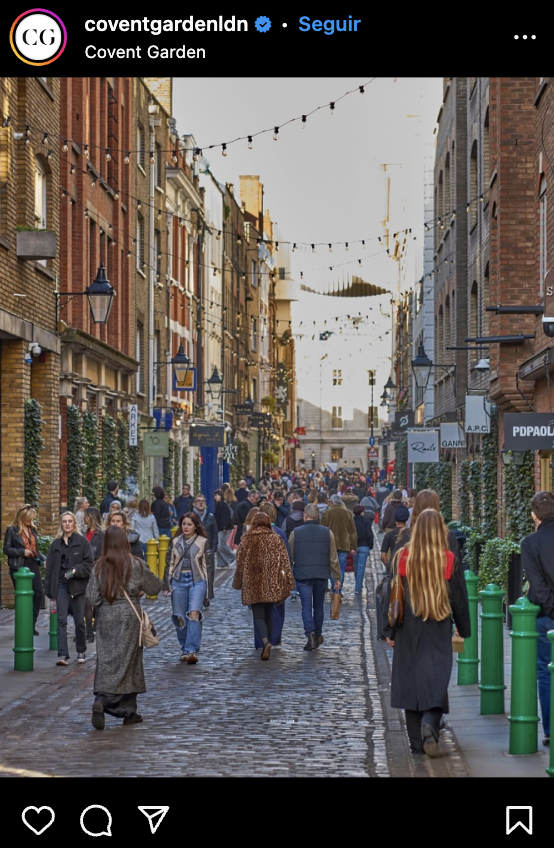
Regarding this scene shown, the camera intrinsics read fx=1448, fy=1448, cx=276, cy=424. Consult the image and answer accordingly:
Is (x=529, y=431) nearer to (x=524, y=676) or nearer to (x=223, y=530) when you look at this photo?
(x=524, y=676)

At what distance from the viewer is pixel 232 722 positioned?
11.8 m

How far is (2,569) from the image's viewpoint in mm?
21234

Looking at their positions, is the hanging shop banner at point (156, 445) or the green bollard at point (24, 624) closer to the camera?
the green bollard at point (24, 624)

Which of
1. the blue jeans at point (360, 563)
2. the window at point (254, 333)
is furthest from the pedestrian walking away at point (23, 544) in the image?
the window at point (254, 333)

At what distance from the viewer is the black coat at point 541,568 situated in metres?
10.3

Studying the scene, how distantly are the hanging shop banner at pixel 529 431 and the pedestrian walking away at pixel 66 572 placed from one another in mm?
5043

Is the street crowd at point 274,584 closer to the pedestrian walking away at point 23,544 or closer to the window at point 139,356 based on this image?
the pedestrian walking away at point 23,544

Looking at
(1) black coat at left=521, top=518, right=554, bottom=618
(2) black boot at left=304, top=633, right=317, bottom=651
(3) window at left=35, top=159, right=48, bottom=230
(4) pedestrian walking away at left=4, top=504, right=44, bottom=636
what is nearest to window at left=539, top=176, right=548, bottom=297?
(2) black boot at left=304, top=633, right=317, bottom=651

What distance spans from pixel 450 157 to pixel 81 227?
1172 cm

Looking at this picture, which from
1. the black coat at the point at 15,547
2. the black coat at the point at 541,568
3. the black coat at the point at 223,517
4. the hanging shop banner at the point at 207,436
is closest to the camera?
the black coat at the point at 541,568

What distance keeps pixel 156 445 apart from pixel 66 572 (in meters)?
20.9

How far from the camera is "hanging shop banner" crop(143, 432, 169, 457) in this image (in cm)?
3634

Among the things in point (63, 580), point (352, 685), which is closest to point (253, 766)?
point (352, 685)

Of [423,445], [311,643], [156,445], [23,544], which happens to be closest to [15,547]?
[23,544]
